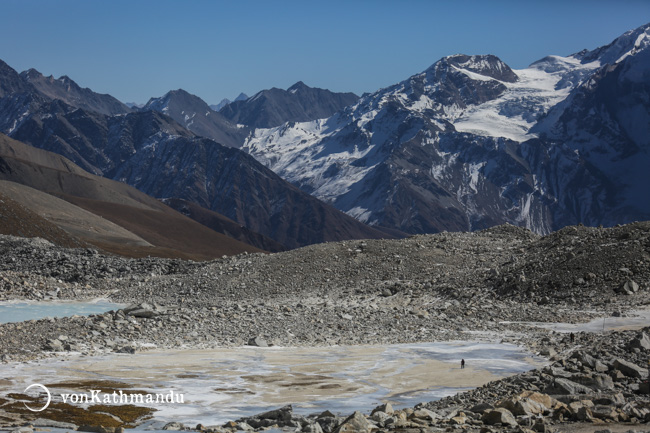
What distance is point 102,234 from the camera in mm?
162375

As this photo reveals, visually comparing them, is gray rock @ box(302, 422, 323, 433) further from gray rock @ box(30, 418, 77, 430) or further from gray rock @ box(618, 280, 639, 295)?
gray rock @ box(618, 280, 639, 295)

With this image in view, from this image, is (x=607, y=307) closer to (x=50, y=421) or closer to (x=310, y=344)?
(x=310, y=344)

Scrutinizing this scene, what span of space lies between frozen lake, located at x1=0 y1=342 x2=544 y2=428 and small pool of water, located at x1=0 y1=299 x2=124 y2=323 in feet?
70.6

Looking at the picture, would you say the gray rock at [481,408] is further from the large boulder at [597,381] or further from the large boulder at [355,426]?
the large boulder at [597,381]

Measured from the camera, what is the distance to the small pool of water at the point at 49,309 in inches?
2143

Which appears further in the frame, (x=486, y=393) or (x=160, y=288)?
(x=160, y=288)

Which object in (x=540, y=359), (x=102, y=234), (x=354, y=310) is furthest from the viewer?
(x=102, y=234)

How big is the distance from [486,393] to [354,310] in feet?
82.8

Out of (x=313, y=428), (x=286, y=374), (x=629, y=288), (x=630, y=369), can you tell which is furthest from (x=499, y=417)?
(x=629, y=288)

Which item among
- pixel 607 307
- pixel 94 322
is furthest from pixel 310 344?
pixel 607 307
